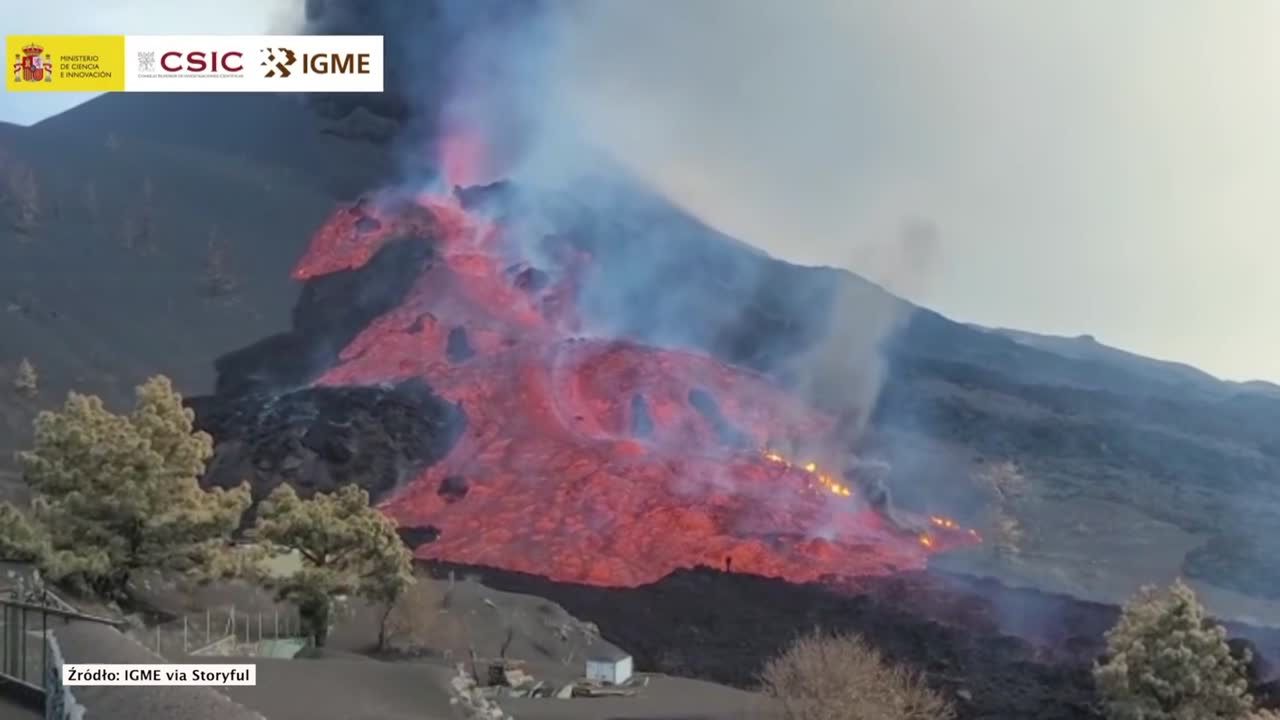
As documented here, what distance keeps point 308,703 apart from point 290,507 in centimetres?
1818

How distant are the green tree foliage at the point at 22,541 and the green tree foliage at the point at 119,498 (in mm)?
455

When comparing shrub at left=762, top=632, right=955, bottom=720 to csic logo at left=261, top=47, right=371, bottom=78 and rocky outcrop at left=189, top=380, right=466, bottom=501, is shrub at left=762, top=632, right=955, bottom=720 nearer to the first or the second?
csic logo at left=261, top=47, right=371, bottom=78

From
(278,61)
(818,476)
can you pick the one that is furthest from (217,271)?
(278,61)

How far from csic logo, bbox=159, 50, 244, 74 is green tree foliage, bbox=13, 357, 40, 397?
4500cm

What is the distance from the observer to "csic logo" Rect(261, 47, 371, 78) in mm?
32156

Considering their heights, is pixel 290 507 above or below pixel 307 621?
above

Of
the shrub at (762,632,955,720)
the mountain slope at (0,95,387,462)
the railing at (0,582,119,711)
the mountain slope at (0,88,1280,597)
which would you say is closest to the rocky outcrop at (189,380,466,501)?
the mountain slope at (0,95,387,462)

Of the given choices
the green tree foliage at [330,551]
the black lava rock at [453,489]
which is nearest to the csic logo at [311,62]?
the green tree foliage at [330,551]

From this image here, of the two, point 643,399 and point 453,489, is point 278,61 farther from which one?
point 643,399

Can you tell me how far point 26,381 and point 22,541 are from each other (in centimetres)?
4453

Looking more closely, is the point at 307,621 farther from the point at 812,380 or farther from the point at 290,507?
the point at 812,380

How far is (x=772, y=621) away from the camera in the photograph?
187 feet

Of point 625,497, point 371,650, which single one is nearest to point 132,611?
point 371,650

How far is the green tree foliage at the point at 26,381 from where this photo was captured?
73875 mm
